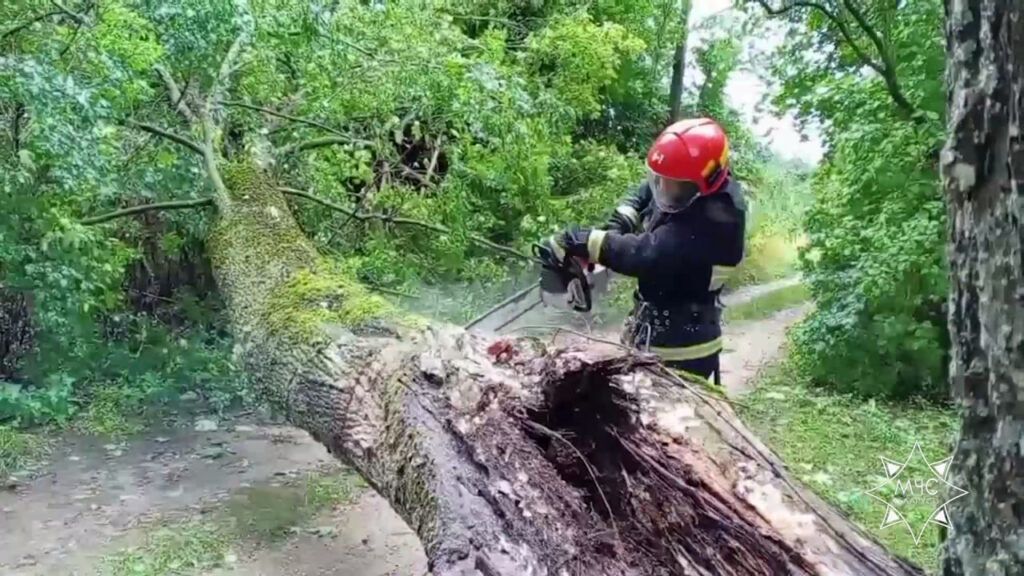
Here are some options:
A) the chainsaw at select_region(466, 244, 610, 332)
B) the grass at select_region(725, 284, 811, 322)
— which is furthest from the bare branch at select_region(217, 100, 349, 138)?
the grass at select_region(725, 284, 811, 322)

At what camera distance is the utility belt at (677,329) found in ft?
10.5

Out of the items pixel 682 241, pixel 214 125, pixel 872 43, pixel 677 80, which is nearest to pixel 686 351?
pixel 682 241

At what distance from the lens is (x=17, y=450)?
437 cm

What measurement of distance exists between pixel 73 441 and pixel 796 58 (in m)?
5.11

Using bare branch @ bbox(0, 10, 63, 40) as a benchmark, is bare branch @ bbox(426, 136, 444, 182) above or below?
below

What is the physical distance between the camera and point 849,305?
5477 mm

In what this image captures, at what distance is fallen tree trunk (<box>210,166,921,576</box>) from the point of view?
1780mm

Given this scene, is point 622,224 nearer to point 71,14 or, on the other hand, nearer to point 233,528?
point 233,528

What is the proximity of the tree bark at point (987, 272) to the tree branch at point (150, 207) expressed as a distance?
432 cm

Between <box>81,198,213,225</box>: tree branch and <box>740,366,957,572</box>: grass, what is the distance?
3016mm

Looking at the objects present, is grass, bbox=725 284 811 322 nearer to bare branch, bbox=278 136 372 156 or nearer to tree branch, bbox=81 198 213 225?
bare branch, bbox=278 136 372 156

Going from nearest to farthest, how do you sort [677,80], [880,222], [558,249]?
[558,249] → [880,222] → [677,80]

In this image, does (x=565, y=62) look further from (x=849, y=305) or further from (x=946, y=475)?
(x=946, y=475)

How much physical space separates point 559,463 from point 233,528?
6.78 feet
